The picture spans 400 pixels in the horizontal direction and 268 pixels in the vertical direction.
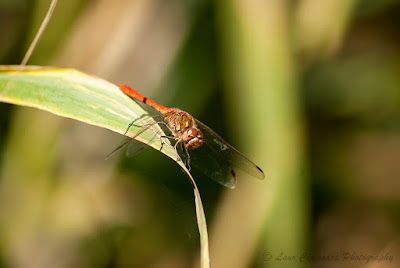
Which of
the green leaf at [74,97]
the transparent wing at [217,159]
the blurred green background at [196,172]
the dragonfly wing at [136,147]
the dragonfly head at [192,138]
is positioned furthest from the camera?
the blurred green background at [196,172]

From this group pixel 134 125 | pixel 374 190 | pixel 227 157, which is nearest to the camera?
pixel 134 125

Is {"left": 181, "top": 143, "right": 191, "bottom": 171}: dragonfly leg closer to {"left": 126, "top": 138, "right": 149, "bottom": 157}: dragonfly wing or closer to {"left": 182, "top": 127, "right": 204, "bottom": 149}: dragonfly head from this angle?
{"left": 182, "top": 127, "right": 204, "bottom": 149}: dragonfly head

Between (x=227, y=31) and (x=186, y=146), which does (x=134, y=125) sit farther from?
(x=227, y=31)

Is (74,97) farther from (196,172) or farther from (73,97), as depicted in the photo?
(196,172)

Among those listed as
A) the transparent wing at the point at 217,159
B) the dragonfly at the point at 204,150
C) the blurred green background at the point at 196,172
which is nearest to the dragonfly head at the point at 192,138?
the dragonfly at the point at 204,150

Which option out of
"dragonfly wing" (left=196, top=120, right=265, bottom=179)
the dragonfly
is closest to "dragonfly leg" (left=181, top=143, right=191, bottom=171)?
the dragonfly

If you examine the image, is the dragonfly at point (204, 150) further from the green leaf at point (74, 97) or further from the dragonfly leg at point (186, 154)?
the green leaf at point (74, 97)

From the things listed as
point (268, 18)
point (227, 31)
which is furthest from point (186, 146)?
point (268, 18)
